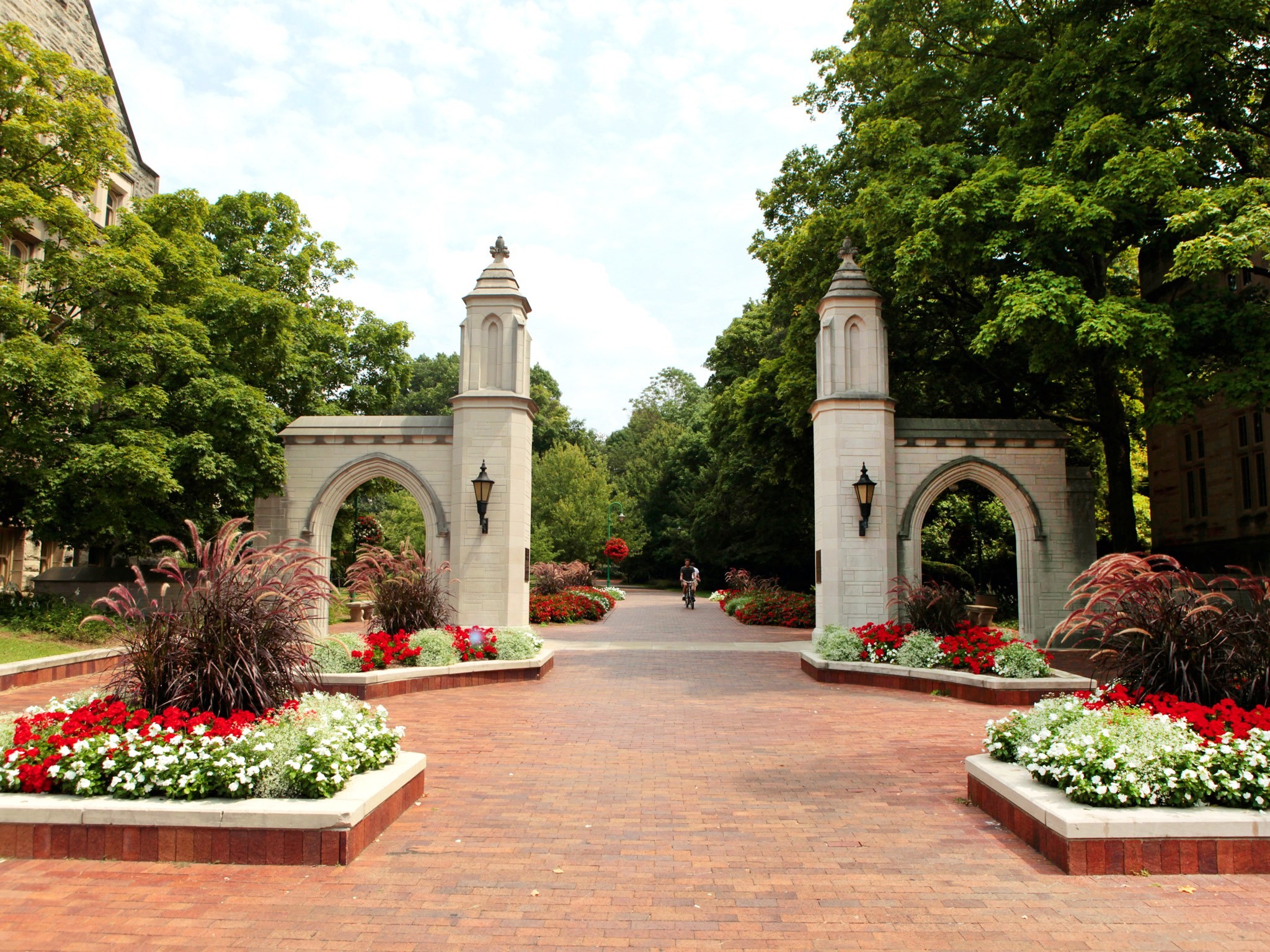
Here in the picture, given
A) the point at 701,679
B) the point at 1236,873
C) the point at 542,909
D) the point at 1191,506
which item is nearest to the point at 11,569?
the point at 701,679

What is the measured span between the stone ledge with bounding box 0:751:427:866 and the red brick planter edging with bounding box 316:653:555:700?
4.83 metres

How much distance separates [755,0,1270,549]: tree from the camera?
480 inches

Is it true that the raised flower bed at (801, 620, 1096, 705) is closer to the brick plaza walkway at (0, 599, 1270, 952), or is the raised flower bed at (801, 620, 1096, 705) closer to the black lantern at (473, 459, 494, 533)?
the brick plaza walkway at (0, 599, 1270, 952)

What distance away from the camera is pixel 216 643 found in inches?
232

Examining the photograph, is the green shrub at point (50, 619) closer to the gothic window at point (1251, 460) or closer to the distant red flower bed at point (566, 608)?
the distant red flower bed at point (566, 608)

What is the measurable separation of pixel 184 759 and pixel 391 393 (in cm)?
1986

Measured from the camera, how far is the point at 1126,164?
39.9 ft

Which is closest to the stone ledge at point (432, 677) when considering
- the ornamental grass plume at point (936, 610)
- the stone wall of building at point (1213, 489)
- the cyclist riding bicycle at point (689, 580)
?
the ornamental grass plume at point (936, 610)

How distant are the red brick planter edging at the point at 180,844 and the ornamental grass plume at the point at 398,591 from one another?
7669 mm

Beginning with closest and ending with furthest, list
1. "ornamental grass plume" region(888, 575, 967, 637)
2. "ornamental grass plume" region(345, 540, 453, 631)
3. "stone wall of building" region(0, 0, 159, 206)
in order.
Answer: "ornamental grass plume" region(888, 575, 967, 637) < "ornamental grass plume" region(345, 540, 453, 631) < "stone wall of building" region(0, 0, 159, 206)

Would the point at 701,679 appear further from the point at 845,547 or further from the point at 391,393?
the point at 391,393

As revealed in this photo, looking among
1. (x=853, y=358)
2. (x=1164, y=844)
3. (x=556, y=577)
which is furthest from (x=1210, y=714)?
(x=556, y=577)

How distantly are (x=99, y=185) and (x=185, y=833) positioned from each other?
81.2ft

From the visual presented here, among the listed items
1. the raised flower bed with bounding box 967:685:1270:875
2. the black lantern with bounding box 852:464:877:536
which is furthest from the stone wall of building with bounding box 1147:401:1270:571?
the raised flower bed with bounding box 967:685:1270:875
